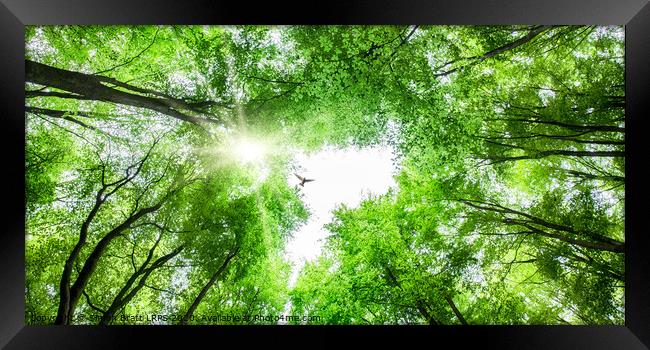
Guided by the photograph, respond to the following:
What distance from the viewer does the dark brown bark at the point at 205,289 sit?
5930 millimetres

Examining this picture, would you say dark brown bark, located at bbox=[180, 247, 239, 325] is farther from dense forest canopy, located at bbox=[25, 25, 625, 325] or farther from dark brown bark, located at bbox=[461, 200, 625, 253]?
dark brown bark, located at bbox=[461, 200, 625, 253]

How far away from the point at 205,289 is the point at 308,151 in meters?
3.02

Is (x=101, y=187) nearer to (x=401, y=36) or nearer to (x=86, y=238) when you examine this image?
(x=86, y=238)

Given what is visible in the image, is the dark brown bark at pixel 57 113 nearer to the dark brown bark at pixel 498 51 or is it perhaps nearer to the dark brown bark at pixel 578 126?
the dark brown bark at pixel 498 51

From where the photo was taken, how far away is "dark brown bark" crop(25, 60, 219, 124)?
5.42 metres

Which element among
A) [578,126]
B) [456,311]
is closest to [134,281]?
[456,311]

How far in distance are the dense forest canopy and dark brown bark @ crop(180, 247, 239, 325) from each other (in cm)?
3

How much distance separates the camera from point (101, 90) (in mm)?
5676

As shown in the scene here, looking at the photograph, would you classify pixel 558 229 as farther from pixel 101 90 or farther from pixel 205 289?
pixel 101 90

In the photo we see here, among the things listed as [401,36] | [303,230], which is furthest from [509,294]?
[401,36]

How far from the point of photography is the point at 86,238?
5.93 m

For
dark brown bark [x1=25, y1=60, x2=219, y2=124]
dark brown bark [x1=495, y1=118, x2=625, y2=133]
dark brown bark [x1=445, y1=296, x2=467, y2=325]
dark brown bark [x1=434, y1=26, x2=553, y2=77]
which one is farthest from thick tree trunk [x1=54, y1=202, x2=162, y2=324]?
dark brown bark [x1=495, y1=118, x2=625, y2=133]
